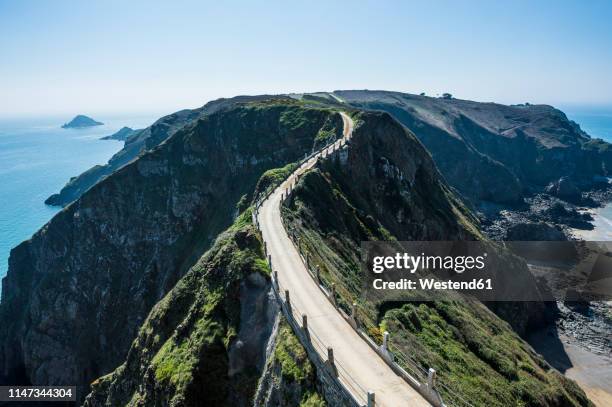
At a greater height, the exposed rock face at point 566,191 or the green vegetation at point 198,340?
the green vegetation at point 198,340

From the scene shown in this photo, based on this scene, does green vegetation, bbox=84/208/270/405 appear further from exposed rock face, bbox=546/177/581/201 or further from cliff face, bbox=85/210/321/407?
exposed rock face, bbox=546/177/581/201

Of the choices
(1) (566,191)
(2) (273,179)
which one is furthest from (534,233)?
(2) (273,179)

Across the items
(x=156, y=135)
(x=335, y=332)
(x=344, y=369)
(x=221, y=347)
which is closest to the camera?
(x=344, y=369)

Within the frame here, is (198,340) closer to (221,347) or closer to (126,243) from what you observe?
(221,347)

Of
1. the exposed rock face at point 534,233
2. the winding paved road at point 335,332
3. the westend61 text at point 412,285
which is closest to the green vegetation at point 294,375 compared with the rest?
the winding paved road at point 335,332

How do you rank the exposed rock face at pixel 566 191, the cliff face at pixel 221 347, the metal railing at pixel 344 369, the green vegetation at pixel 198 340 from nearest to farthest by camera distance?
the metal railing at pixel 344 369, the cliff face at pixel 221 347, the green vegetation at pixel 198 340, the exposed rock face at pixel 566 191

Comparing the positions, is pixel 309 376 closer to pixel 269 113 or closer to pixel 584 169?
pixel 269 113

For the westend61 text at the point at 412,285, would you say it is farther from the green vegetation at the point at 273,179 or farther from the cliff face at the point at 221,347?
the green vegetation at the point at 273,179
